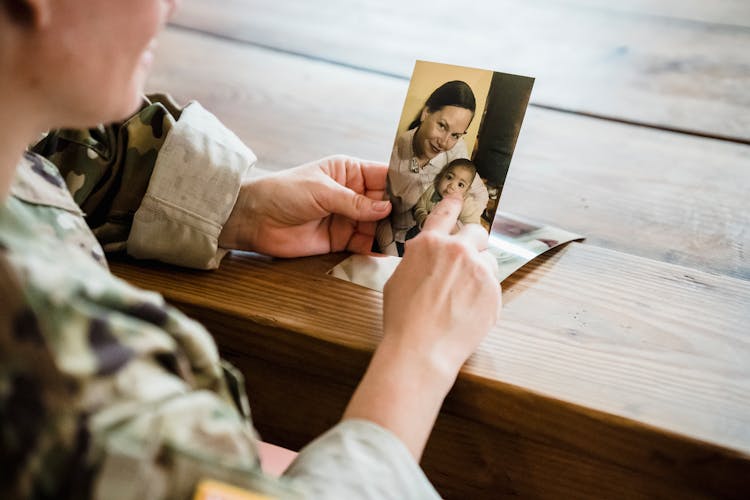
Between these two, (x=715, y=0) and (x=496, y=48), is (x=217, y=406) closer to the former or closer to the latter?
(x=496, y=48)

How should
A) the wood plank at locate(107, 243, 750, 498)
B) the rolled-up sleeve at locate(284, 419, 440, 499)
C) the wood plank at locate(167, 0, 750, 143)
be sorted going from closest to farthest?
the rolled-up sleeve at locate(284, 419, 440, 499)
the wood plank at locate(107, 243, 750, 498)
the wood plank at locate(167, 0, 750, 143)

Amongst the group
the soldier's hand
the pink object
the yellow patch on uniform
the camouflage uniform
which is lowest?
the pink object

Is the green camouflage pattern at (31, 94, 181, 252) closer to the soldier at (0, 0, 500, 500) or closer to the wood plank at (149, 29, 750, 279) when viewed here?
the soldier at (0, 0, 500, 500)

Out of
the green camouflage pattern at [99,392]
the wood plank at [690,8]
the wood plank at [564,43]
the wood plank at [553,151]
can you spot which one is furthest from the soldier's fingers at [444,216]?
the wood plank at [690,8]

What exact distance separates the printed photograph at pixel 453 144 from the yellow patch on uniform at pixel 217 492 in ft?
1.38

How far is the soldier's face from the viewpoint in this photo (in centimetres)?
44

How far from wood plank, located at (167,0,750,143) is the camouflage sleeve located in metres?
0.59

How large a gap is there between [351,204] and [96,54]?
36 centimetres

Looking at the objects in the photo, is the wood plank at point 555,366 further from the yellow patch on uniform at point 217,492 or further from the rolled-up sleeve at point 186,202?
the yellow patch on uniform at point 217,492

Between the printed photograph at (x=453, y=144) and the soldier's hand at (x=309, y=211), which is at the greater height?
the printed photograph at (x=453, y=144)

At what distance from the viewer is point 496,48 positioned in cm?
133

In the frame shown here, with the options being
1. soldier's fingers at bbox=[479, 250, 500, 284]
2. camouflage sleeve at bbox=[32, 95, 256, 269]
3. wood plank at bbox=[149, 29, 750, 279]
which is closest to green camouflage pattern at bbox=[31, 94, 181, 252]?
camouflage sleeve at bbox=[32, 95, 256, 269]

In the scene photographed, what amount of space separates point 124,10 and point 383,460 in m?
0.33

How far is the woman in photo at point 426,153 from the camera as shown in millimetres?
754
